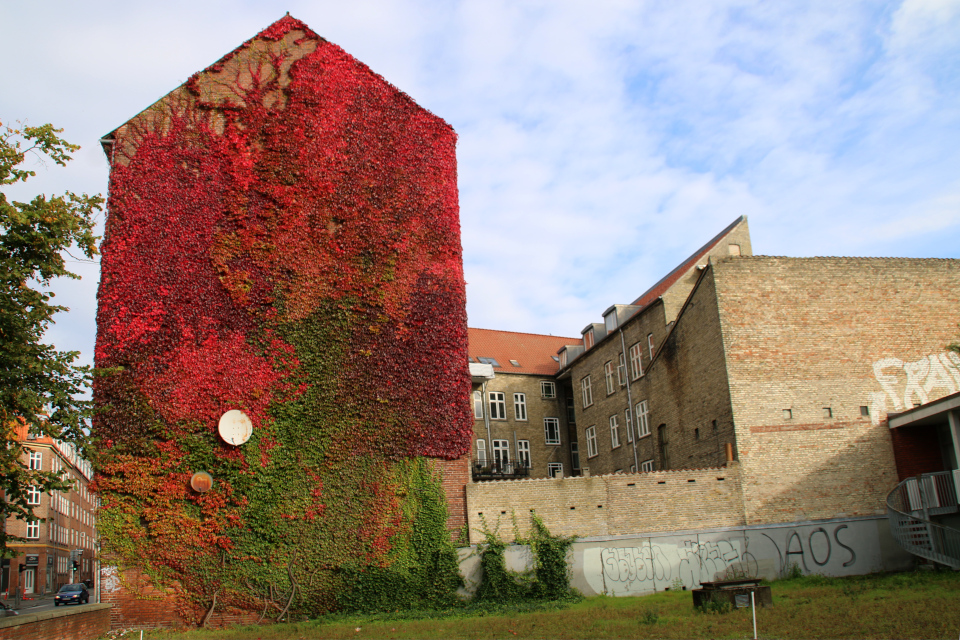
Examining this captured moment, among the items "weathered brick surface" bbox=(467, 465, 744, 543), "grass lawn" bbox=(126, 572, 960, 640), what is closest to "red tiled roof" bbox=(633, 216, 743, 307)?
"weathered brick surface" bbox=(467, 465, 744, 543)

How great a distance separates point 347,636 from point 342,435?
5819mm

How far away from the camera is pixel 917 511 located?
75.7 ft

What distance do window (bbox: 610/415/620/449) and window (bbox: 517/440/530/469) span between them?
7.85 m

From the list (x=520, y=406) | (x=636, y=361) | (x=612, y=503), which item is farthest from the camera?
(x=520, y=406)

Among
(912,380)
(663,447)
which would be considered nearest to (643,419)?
(663,447)

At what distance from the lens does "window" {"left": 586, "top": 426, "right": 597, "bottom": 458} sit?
40156 millimetres

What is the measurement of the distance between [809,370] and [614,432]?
13.1 m

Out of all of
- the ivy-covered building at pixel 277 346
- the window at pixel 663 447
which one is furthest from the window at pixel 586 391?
the ivy-covered building at pixel 277 346

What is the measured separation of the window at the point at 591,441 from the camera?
4016 centimetres

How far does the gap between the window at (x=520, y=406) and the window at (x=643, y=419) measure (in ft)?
39.4

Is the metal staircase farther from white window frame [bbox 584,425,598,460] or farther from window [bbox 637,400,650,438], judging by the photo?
white window frame [bbox 584,425,598,460]

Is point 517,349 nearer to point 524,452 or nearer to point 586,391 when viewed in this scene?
point 524,452

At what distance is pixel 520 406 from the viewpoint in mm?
45969

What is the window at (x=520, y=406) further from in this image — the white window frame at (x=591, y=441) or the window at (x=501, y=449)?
the white window frame at (x=591, y=441)
